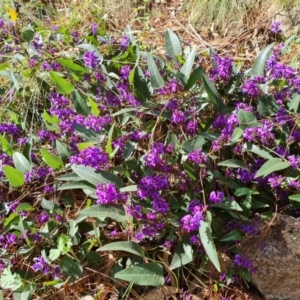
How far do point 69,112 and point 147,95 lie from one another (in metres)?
Answer: 0.34

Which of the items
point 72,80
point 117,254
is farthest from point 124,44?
point 117,254

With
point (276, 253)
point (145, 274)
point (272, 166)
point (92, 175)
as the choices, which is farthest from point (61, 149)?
point (276, 253)

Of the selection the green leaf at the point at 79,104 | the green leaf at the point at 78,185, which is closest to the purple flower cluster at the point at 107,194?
the green leaf at the point at 78,185

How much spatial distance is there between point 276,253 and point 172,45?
1032mm

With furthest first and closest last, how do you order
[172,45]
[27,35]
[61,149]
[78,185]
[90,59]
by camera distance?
[27,35] < [172,45] < [90,59] < [61,149] < [78,185]

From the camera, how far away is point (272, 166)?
62.6 inches

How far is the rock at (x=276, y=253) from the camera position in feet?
5.74

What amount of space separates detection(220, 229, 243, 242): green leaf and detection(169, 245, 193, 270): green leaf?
5.6 inches

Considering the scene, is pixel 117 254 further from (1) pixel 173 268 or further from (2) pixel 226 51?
(2) pixel 226 51

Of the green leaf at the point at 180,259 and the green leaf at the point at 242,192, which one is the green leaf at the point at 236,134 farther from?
the green leaf at the point at 180,259

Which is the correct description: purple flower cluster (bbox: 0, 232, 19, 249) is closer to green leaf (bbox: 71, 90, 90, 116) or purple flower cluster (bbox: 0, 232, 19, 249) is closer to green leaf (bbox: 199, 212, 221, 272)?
green leaf (bbox: 71, 90, 90, 116)

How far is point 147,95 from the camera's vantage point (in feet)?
6.11

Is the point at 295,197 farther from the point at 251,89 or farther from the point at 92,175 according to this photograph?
the point at 92,175

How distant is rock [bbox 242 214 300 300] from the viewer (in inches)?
68.9
